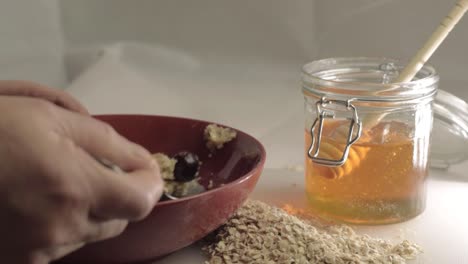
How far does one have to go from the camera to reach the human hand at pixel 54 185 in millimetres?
356

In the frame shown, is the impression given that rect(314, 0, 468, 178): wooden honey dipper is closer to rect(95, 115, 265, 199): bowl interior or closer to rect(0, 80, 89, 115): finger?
rect(95, 115, 265, 199): bowl interior

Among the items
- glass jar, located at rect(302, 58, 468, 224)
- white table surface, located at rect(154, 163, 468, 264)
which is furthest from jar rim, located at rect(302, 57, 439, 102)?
white table surface, located at rect(154, 163, 468, 264)

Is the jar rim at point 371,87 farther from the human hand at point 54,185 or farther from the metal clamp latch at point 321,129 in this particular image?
the human hand at point 54,185

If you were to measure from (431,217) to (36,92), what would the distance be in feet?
1.31

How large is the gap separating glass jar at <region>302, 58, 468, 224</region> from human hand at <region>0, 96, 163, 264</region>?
1.00ft

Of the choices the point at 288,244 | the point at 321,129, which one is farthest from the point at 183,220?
the point at 321,129

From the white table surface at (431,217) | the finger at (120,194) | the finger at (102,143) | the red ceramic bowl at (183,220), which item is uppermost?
the finger at (102,143)

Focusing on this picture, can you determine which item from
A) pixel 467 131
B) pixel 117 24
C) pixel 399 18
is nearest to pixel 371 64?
pixel 467 131

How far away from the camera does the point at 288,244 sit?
0.57m

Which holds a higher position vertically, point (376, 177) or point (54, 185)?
point (54, 185)

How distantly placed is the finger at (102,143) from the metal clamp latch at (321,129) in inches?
10.7

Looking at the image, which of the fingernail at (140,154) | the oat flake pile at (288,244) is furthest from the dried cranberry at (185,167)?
the fingernail at (140,154)

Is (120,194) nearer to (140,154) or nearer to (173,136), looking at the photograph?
(140,154)

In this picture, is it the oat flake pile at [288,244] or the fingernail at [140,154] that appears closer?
the fingernail at [140,154]
